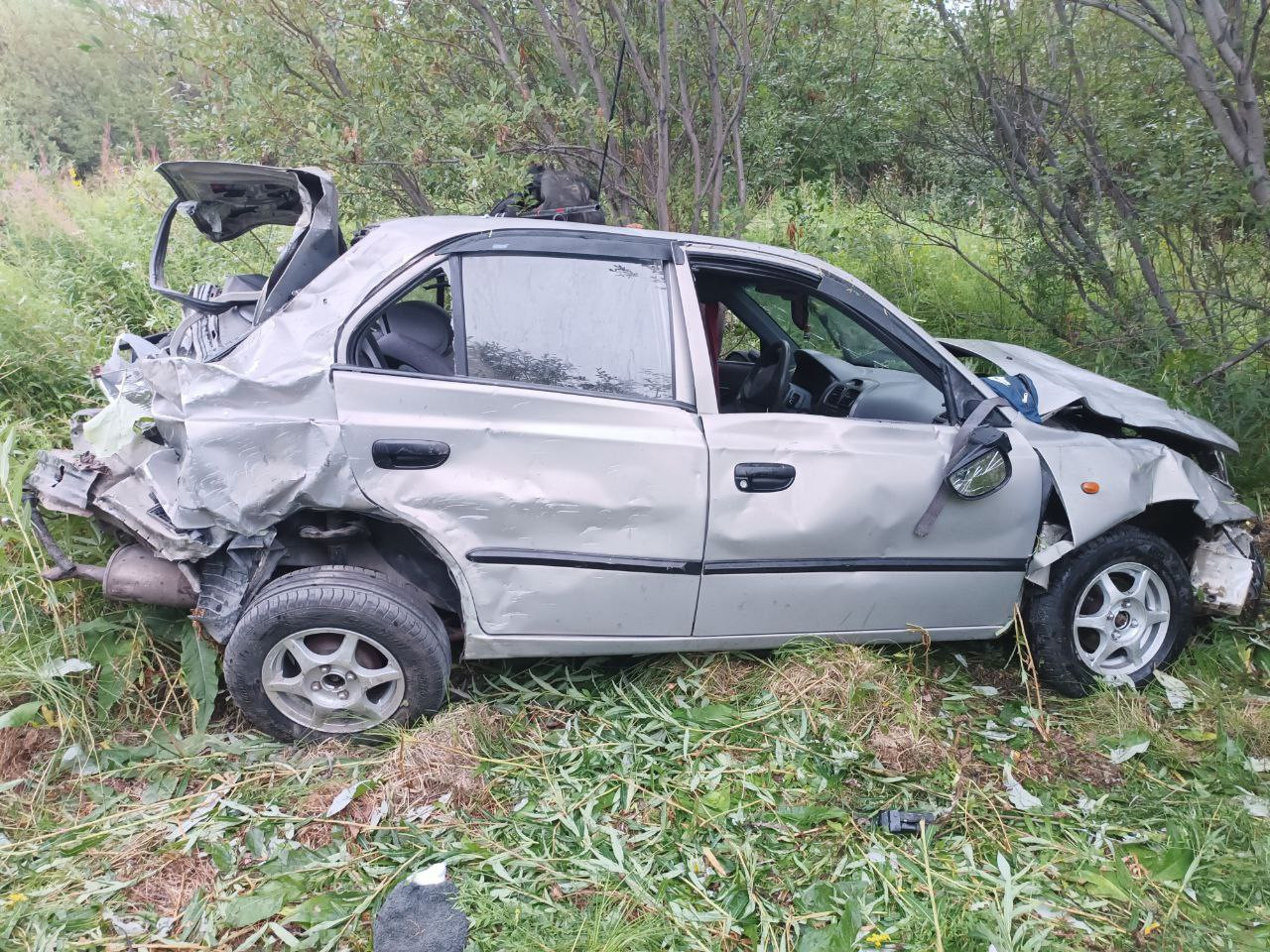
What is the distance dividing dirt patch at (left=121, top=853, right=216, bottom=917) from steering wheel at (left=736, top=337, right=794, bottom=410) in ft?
8.17

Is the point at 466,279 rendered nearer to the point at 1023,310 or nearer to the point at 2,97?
the point at 1023,310

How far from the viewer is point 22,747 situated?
113 inches

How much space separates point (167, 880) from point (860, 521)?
240cm

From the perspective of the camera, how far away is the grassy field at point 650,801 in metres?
2.36

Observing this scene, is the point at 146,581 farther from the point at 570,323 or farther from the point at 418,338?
the point at 570,323

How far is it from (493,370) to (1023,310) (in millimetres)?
4622

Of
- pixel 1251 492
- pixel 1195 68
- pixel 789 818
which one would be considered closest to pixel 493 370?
pixel 789 818

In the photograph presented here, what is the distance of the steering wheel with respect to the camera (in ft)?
11.7

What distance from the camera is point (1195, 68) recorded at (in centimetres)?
420

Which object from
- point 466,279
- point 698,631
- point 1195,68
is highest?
point 1195,68

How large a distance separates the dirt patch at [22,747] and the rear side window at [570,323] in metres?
1.91

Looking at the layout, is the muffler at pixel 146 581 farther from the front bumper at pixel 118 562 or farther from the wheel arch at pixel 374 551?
the wheel arch at pixel 374 551

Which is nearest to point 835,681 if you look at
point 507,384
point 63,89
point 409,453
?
point 507,384

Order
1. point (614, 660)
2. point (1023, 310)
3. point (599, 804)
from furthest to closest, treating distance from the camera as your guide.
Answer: point (1023, 310)
point (614, 660)
point (599, 804)
